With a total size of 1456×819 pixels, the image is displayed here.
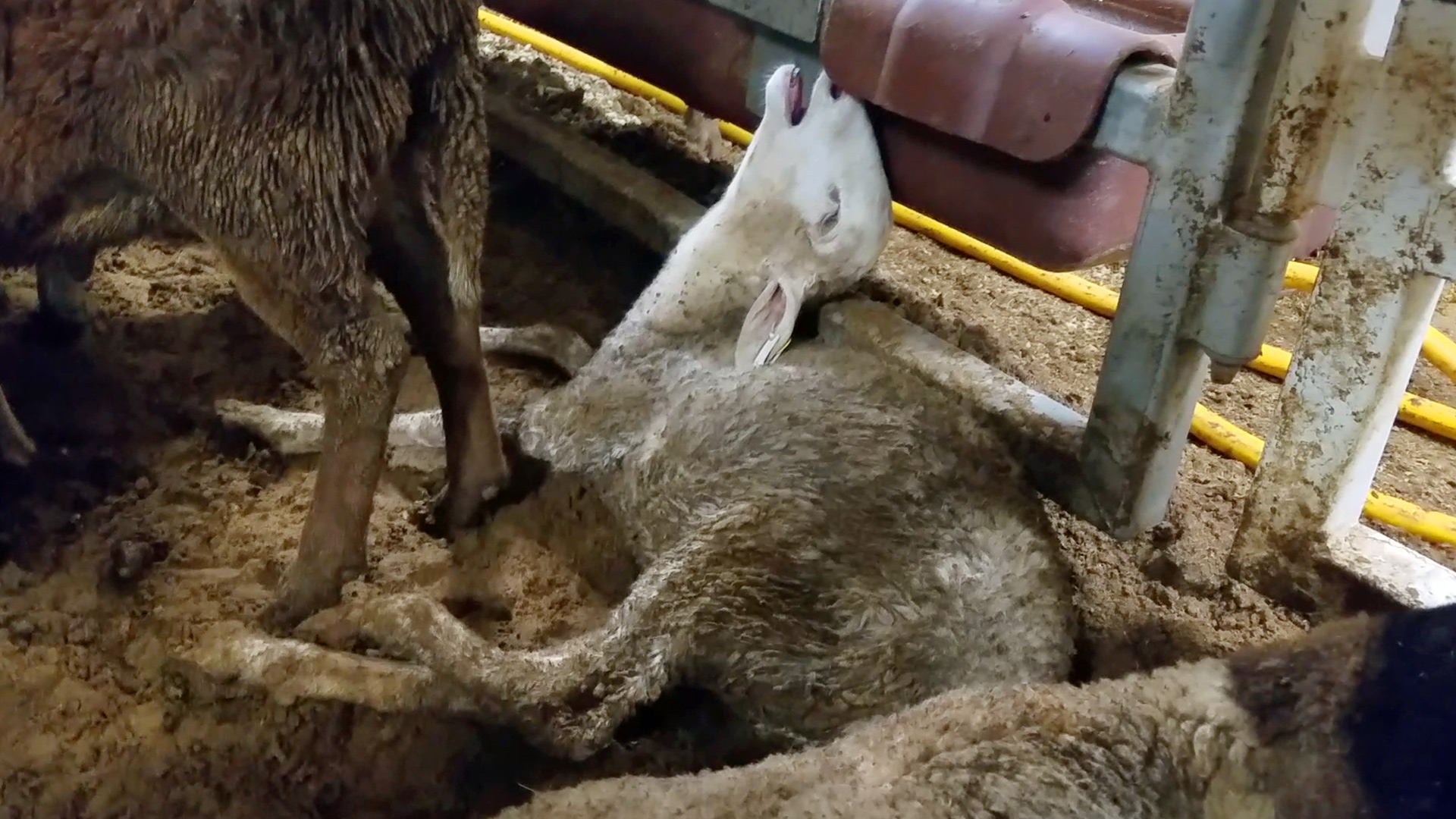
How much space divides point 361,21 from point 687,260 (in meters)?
1.01

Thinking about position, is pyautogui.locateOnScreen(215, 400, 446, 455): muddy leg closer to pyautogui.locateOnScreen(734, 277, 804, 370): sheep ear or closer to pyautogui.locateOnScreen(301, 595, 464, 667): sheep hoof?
pyautogui.locateOnScreen(301, 595, 464, 667): sheep hoof

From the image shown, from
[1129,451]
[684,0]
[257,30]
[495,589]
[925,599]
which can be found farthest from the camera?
[684,0]

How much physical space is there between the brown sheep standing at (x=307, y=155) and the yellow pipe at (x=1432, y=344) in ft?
6.43

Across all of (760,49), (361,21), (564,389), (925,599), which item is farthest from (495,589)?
(760,49)

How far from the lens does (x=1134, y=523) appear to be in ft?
6.54

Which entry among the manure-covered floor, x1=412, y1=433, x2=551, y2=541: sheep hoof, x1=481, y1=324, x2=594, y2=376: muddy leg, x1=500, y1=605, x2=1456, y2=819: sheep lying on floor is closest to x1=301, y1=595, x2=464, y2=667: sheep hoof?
the manure-covered floor

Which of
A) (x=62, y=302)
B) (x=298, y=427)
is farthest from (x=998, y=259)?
(x=62, y=302)

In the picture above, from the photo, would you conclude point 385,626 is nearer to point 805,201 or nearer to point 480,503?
point 480,503

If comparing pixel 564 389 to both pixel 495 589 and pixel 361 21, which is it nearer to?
pixel 495 589

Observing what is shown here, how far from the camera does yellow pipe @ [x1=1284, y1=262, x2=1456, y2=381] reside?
270cm

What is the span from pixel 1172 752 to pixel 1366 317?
0.76 meters

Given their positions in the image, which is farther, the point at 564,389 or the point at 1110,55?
the point at 564,389

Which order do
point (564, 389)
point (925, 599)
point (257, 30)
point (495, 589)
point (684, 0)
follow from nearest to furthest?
point (257, 30), point (925, 599), point (495, 589), point (564, 389), point (684, 0)

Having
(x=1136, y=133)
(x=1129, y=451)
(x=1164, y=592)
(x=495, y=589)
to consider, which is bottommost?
(x=495, y=589)
